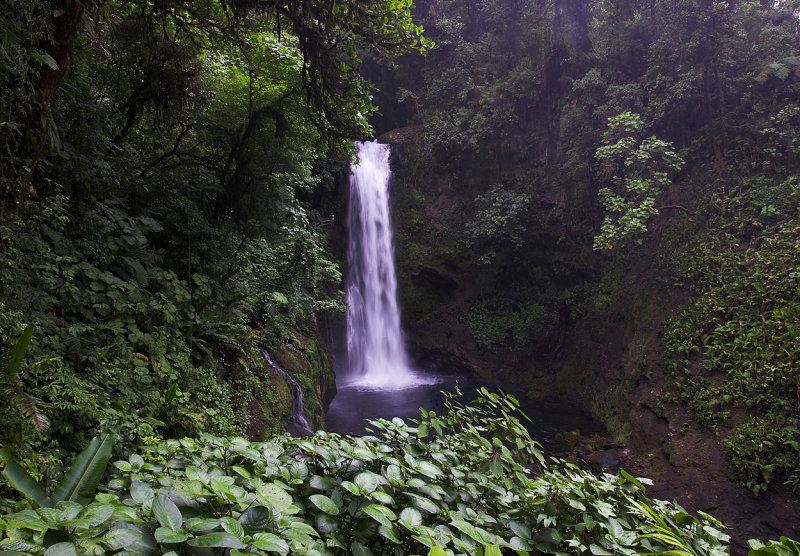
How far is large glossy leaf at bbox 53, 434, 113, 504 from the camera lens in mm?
1781

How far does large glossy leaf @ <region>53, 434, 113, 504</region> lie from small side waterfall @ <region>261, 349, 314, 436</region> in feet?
14.5

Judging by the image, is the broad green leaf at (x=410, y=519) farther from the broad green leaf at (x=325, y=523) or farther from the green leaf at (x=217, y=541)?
the green leaf at (x=217, y=541)

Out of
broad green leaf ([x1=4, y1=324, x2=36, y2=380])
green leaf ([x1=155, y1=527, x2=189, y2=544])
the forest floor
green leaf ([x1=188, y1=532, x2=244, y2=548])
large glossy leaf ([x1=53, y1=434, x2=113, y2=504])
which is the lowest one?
the forest floor

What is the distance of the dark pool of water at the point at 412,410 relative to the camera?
9.84 m

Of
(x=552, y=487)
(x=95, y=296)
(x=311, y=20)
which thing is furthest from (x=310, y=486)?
(x=311, y=20)

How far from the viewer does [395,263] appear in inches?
626

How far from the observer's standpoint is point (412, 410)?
36.8ft

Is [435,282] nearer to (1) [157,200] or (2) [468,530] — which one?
(1) [157,200]

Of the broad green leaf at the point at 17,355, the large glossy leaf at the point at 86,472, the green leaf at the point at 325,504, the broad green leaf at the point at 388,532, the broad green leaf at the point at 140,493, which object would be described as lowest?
the large glossy leaf at the point at 86,472

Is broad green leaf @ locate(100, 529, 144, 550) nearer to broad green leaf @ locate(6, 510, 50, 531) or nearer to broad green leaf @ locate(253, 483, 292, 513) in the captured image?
broad green leaf @ locate(6, 510, 50, 531)

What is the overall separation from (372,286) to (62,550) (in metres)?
14.5

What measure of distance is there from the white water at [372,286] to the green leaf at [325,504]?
13.3m

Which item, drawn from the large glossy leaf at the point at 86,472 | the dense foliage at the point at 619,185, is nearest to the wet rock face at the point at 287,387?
the large glossy leaf at the point at 86,472

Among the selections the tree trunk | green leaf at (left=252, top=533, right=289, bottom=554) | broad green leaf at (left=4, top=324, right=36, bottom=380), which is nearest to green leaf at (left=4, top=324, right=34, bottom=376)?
broad green leaf at (left=4, top=324, right=36, bottom=380)
